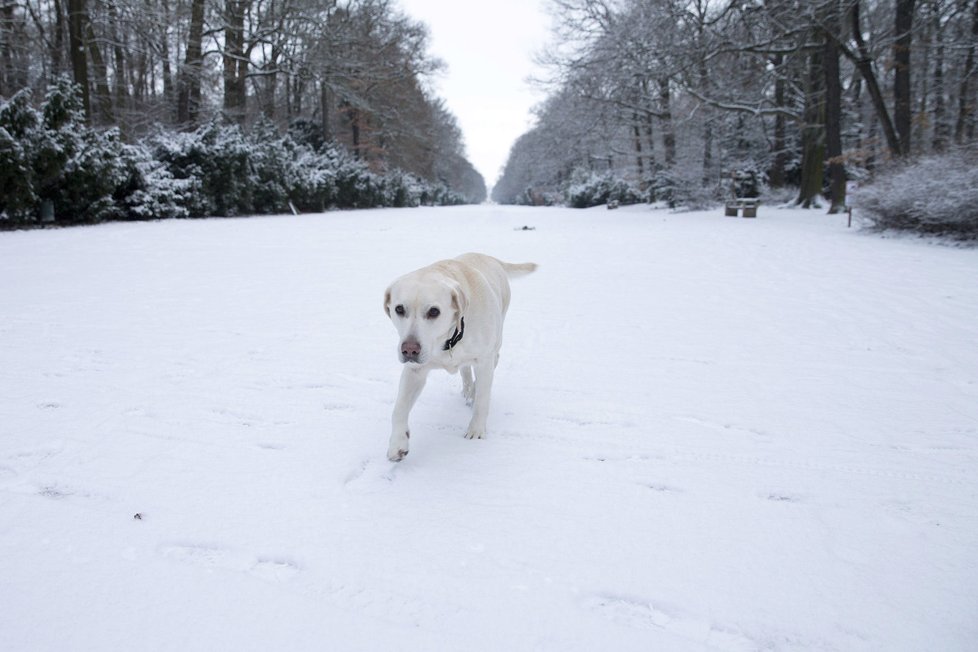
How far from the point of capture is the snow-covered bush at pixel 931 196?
9.02 meters

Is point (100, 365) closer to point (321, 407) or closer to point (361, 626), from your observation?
point (321, 407)

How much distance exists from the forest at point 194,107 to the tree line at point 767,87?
11936 mm

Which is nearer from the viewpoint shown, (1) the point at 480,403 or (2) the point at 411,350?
(2) the point at 411,350

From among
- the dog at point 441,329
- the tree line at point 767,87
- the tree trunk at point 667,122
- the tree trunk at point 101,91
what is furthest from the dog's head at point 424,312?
the tree trunk at point 667,122

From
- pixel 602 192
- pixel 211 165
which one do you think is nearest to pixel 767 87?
pixel 602 192

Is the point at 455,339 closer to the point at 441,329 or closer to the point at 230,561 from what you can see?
the point at 441,329

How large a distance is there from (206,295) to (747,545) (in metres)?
6.11

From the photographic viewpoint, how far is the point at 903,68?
14.9 m

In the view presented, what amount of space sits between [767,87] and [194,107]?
84.4ft

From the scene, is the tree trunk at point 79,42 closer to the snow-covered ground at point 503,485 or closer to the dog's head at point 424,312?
the snow-covered ground at point 503,485

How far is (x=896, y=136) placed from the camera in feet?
51.2

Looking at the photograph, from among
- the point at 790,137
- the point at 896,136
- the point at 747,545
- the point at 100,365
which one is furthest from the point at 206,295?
the point at 790,137

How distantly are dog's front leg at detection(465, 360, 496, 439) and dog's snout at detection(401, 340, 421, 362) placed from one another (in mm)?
554

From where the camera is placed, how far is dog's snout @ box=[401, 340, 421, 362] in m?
2.38
